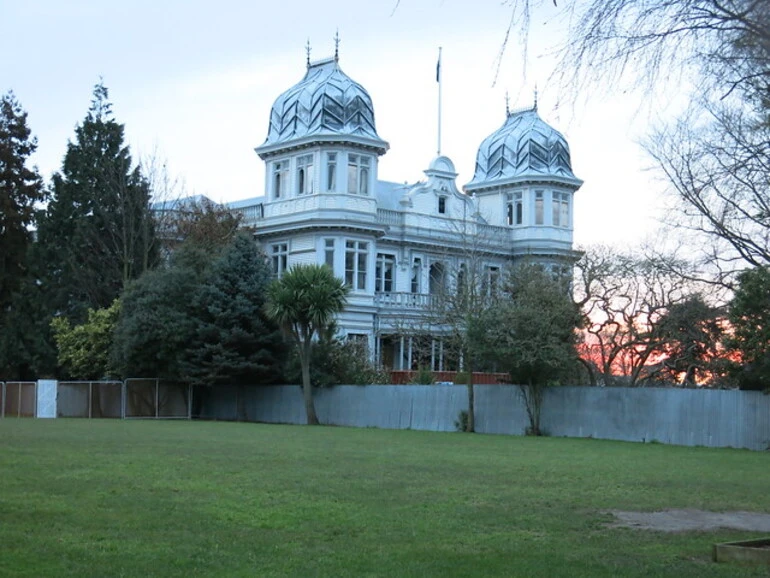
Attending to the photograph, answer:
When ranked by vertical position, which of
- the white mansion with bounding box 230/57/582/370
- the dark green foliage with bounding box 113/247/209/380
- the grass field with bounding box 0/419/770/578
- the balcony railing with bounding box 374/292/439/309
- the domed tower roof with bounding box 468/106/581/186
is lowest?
the grass field with bounding box 0/419/770/578

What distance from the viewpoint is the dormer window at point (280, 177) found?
199ft

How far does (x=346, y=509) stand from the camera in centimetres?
1526

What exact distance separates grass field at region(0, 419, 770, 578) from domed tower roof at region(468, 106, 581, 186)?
133 ft

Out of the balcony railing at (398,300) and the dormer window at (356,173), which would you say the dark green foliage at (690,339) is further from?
the dormer window at (356,173)

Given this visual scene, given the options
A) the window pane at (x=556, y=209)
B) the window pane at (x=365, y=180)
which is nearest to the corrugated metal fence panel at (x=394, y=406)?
the window pane at (x=365, y=180)

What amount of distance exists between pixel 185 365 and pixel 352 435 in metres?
16.6

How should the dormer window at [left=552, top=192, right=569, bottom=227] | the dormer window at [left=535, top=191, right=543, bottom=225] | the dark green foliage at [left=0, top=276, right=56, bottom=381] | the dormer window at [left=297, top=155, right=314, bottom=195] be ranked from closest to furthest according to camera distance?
1. the dormer window at [left=297, top=155, right=314, bottom=195]
2. the dark green foliage at [left=0, top=276, right=56, bottom=381]
3. the dormer window at [left=535, top=191, right=543, bottom=225]
4. the dormer window at [left=552, top=192, right=569, bottom=227]

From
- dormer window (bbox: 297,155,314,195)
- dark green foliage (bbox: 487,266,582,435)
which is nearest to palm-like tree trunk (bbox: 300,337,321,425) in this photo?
dark green foliage (bbox: 487,266,582,435)

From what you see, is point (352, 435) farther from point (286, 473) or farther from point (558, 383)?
point (286, 473)

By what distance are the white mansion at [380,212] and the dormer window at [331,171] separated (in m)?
0.05

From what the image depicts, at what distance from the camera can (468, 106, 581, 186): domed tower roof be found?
2643 inches

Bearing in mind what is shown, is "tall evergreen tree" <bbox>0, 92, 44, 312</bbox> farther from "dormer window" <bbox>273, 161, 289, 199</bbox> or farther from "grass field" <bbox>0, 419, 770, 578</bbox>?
"grass field" <bbox>0, 419, 770, 578</bbox>

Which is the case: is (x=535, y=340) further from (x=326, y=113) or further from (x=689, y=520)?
(x=689, y=520)

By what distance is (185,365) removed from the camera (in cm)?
5144
